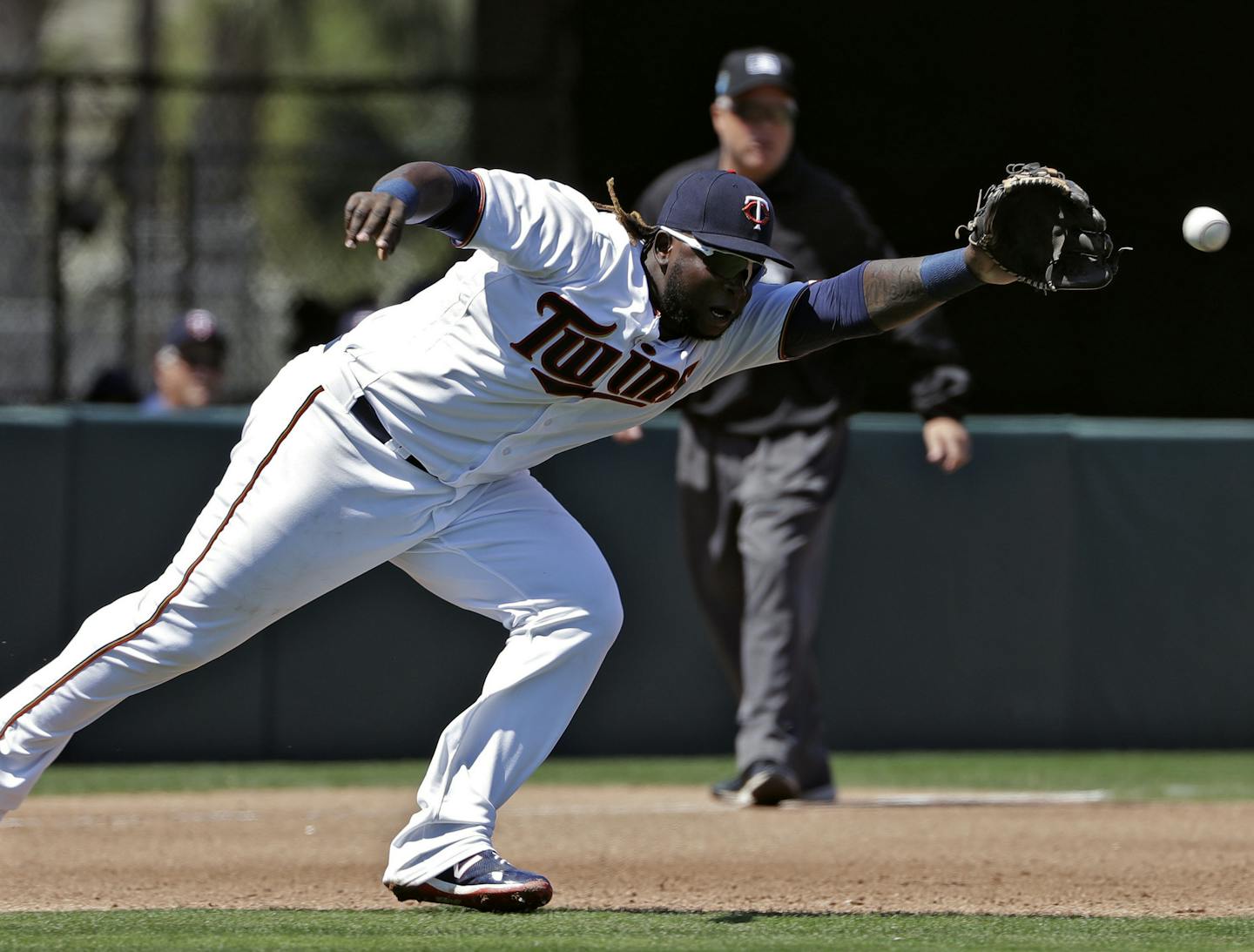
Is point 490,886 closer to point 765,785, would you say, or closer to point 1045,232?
point 1045,232

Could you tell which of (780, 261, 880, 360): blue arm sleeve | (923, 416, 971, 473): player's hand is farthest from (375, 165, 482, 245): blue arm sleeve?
(923, 416, 971, 473): player's hand

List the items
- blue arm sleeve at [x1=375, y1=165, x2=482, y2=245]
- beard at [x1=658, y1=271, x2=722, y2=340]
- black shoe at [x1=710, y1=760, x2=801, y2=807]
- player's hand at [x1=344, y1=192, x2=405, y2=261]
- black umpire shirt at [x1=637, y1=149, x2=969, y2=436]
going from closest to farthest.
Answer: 1. player's hand at [x1=344, y1=192, x2=405, y2=261]
2. blue arm sleeve at [x1=375, y1=165, x2=482, y2=245]
3. beard at [x1=658, y1=271, x2=722, y2=340]
4. black shoe at [x1=710, y1=760, x2=801, y2=807]
5. black umpire shirt at [x1=637, y1=149, x2=969, y2=436]

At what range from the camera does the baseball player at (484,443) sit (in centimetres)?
421

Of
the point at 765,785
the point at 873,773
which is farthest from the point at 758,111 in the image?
the point at 873,773

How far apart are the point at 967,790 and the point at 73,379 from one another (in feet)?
23.4

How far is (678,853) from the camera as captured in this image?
18.4 feet

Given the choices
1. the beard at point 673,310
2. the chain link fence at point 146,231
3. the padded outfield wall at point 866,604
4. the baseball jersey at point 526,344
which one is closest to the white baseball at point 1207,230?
the baseball jersey at point 526,344

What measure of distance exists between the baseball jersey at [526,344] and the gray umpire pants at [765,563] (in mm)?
2209

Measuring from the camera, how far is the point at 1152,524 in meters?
8.10

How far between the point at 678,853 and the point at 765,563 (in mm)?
1270

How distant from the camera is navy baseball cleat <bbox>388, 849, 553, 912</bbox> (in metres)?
4.34

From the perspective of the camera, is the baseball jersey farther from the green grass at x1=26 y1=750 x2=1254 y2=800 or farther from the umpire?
the green grass at x1=26 y1=750 x2=1254 y2=800

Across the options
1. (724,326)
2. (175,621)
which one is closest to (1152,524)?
(724,326)

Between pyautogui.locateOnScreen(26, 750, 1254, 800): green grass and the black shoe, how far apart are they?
2.95ft
